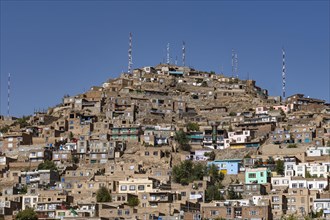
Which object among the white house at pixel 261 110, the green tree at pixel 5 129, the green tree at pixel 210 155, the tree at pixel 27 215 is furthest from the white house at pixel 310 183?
the green tree at pixel 5 129

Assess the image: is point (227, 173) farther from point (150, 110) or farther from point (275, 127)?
point (150, 110)

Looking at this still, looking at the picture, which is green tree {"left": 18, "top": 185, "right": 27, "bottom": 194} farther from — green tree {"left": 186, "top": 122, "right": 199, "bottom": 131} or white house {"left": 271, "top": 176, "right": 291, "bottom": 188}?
white house {"left": 271, "top": 176, "right": 291, "bottom": 188}

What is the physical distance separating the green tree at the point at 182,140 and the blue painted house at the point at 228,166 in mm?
6049

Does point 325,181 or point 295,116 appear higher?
point 295,116

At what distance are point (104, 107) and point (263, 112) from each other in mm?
14706

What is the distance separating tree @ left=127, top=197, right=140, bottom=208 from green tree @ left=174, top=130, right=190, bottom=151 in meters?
15.1

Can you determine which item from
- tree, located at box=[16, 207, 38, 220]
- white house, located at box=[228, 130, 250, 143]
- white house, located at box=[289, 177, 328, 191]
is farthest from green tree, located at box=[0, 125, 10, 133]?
white house, located at box=[289, 177, 328, 191]

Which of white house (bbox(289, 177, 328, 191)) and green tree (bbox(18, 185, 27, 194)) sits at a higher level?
white house (bbox(289, 177, 328, 191))

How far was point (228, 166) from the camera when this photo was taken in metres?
72.5

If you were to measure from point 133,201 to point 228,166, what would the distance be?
1121 cm

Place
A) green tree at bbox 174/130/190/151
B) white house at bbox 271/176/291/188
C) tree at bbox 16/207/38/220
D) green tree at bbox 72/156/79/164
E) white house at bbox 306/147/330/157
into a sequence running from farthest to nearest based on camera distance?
green tree at bbox 174/130/190/151, green tree at bbox 72/156/79/164, white house at bbox 306/147/330/157, white house at bbox 271/176/291/188, tree at bbox 16/207/38/220

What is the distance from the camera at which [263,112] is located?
290ft

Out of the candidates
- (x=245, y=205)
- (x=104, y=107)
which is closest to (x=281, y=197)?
(x=245, y=205)

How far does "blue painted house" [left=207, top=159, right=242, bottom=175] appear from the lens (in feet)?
236
